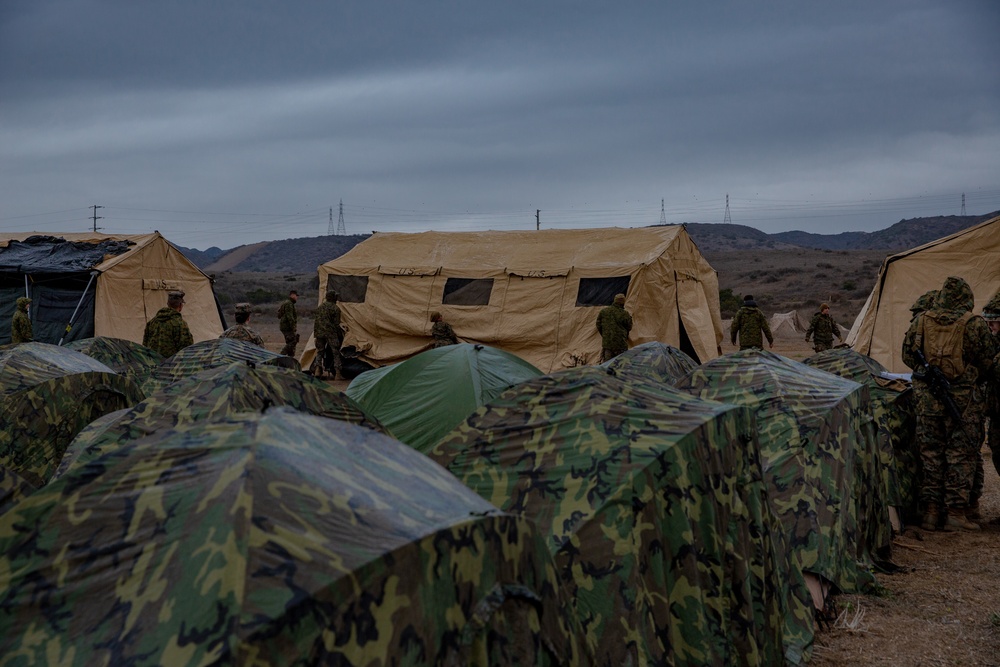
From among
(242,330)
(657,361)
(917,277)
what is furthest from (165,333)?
(917,277)

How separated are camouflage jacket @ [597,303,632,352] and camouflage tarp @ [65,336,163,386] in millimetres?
7180

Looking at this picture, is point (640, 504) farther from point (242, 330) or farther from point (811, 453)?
point (242, 330)

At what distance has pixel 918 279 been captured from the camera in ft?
50.5

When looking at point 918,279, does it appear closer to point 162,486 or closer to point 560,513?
→ point 560,513

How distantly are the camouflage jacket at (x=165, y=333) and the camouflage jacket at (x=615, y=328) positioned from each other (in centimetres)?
682

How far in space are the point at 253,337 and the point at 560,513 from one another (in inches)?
286

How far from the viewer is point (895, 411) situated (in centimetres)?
832

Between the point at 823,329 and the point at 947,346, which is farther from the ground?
the point at 947,346

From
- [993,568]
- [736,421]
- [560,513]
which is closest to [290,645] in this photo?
[560,513]

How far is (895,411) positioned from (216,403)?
593 centimetres

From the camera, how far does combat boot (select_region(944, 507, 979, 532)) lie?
812cm

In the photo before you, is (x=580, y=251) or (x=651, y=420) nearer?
(x=651, y=420)

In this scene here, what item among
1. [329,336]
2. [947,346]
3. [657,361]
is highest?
[947,346]

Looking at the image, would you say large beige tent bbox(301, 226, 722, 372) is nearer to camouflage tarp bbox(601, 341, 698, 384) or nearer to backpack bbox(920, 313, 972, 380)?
camouflage tarp bbox(601, 341, 698, 384)
